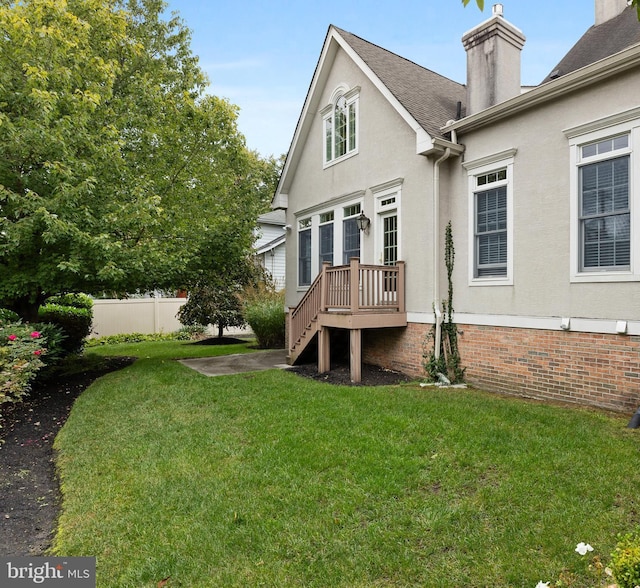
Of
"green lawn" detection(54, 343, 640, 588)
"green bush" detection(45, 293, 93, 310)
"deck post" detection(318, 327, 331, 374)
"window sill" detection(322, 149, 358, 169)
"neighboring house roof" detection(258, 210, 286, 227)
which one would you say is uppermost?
"neighboring house roof" detection(258, 210, 286, 227)

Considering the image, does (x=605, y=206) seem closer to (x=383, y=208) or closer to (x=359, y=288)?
(x=359, y=288)

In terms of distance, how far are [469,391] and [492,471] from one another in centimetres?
368

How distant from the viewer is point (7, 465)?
17.8ft

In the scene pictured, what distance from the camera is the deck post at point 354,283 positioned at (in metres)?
8.84

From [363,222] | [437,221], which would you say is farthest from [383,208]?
[437,221]

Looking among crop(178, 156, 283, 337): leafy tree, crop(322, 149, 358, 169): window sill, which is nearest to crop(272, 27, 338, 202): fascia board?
crop(178, 156, 283, 337): leafy tree

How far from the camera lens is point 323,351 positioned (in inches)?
388

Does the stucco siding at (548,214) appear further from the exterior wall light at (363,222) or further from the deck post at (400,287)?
the exterior wall light at (363,222)

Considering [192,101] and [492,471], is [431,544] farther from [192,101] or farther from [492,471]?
[192,101]

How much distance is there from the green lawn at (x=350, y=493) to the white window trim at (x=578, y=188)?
193 cm

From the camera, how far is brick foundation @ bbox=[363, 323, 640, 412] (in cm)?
629

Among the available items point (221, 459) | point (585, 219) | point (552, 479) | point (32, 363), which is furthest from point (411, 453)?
point (32, 363)

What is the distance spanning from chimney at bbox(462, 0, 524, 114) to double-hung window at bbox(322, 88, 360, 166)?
2875mm

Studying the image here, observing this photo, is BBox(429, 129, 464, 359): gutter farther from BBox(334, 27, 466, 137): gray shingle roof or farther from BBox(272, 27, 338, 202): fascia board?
BBox(272, 27, 338, 202): fascia board
